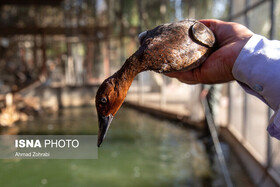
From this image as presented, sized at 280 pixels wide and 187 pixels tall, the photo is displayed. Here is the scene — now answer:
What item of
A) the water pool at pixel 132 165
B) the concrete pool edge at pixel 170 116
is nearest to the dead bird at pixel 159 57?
the water pool at pixel 132 165

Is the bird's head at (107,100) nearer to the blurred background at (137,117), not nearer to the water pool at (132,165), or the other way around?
the blurred background at (137,117)

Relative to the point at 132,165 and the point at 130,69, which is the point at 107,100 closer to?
the point at 130,69

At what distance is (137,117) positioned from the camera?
32.2 feet

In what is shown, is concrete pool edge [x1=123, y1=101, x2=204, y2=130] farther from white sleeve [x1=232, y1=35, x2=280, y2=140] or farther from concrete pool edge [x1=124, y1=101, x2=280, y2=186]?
white sleeve [x1=232, y1=35, x2=280, y2=140]

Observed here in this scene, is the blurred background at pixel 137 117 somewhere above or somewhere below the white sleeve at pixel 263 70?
below

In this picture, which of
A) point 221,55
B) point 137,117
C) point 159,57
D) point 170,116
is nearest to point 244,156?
point 221,55

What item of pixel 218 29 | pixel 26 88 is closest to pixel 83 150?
pixel 218 29

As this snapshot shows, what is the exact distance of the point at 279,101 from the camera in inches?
44.3

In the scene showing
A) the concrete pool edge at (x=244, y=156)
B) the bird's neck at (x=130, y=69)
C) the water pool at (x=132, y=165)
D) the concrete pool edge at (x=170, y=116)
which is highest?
the bird's neck at (x=130, y=69)

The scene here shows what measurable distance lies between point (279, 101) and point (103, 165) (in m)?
4.53

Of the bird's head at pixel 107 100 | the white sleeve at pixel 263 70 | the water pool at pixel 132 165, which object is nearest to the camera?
the white sleeve at pixel 263 70

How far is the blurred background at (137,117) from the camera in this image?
4426 millimetres

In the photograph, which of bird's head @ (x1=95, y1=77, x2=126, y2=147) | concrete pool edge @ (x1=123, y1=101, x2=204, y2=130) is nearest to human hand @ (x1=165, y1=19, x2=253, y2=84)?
bird's head @ (x1=95, y1=77, x2=126, y2=147)

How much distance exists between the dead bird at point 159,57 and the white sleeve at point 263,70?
23cm
